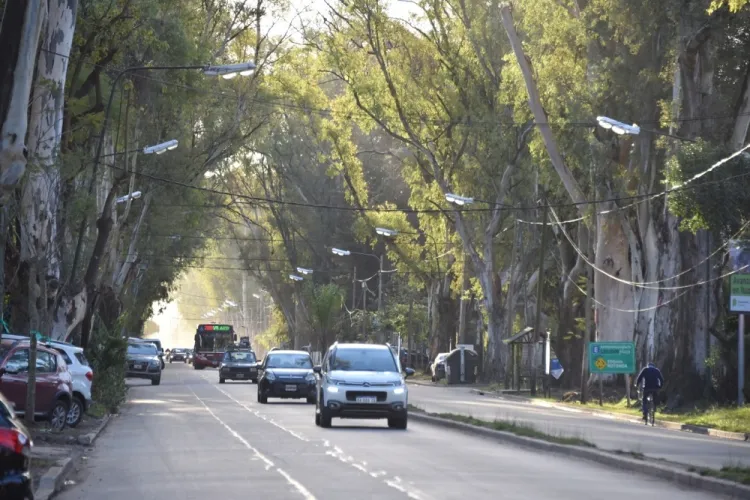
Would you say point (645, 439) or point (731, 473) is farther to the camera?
point (645, 439)

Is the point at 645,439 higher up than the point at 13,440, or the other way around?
the point at 645,439

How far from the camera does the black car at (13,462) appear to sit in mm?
11172

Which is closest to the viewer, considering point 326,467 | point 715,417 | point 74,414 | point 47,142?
point 326,467

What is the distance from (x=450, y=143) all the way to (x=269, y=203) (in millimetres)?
25909

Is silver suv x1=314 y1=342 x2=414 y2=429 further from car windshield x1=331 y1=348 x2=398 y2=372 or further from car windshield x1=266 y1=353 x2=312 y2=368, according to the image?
car windshield x1=266 y1=353 x2=312 y2=368

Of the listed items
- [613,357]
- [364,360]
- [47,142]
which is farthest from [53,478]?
[613,357]

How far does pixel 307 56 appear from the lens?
62562 mm

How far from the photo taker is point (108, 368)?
116 feet

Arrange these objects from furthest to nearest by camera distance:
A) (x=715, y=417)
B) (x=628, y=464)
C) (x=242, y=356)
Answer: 1. (x=242, y=356)
2. (x=715, y=417)
3. (x=628, y=464)

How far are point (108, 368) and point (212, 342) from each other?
2428 inches

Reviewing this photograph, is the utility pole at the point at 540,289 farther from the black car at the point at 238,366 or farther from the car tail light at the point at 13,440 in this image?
the car tail light at the point at 13,440

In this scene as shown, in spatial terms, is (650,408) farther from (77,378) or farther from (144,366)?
(144,366)

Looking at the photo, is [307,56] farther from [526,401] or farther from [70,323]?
[70,323]

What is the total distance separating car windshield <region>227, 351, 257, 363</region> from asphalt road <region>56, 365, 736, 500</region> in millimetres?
34941
